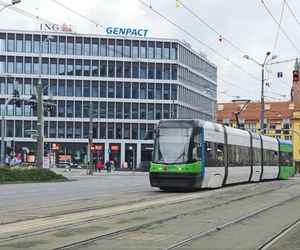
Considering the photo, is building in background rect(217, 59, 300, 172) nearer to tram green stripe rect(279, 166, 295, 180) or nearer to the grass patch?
tram green stripe rect(279, 166, 295, 180)

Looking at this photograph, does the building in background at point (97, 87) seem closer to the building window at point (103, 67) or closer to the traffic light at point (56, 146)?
the building window at point (103, 67)

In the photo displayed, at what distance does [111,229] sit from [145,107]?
8769 centimetres

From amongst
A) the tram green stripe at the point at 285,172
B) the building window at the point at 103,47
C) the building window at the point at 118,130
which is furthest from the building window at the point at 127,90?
the tram green stripe at the point at 285,172

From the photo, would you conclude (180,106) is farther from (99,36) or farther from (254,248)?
(254,248)

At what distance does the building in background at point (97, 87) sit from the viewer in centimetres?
9581

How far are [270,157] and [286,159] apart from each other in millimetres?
5556

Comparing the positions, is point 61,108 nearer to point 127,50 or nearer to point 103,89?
point 103,89

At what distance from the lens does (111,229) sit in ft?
40.5

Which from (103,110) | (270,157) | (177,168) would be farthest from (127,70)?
(177,168)

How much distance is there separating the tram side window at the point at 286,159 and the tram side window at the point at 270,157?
186 centimetres

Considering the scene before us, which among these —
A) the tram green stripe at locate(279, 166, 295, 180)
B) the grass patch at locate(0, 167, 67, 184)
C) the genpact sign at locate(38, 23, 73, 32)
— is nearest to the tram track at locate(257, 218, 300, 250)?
the grass patch at locate(0, 167, 67, 184)

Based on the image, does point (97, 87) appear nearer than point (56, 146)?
No

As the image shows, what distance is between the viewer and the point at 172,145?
25109 mm

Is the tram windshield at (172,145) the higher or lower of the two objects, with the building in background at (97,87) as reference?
lower
